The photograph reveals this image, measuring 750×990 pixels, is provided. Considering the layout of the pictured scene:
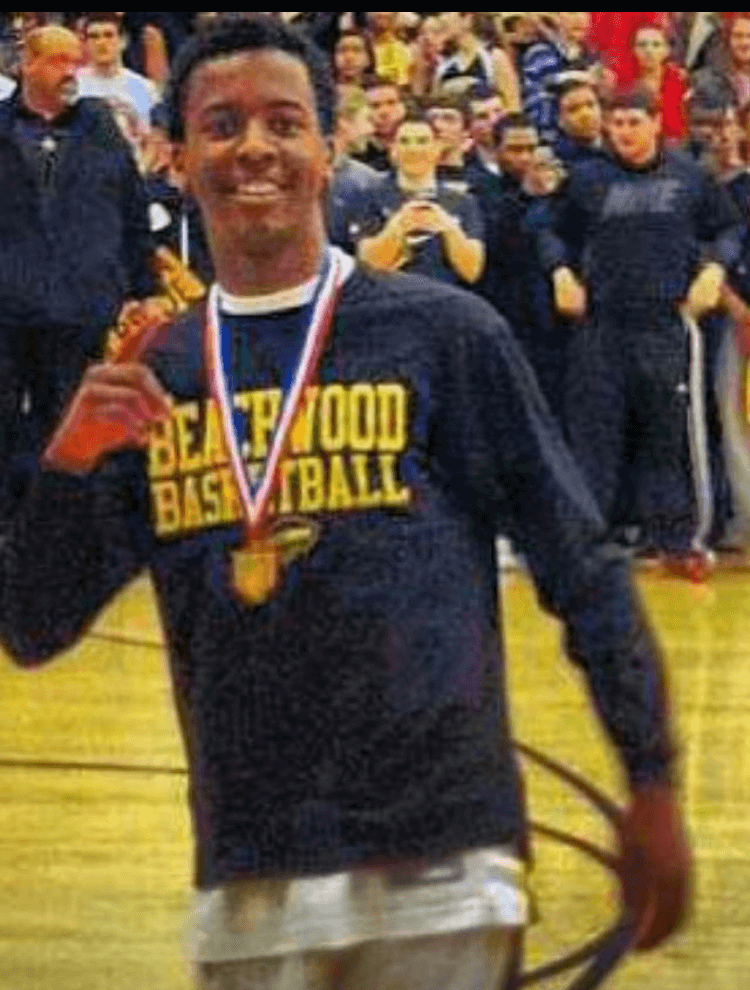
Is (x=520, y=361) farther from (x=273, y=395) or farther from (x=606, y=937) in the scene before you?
(x=606, y=937)

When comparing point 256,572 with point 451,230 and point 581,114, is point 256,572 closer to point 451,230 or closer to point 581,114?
point 451,230

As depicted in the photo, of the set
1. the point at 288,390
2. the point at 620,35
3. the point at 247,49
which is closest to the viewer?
the point at 288,390

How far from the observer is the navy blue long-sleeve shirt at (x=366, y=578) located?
2562mm

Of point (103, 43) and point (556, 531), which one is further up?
point (103, 43)

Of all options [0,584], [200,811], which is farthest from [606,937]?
[0,584]

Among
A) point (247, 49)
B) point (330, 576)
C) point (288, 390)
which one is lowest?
point (330, 576)

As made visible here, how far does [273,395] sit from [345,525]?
0.12 metres

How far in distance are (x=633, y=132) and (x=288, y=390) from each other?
1049 mm

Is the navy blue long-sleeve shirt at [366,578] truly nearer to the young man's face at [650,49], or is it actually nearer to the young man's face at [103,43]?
the young man's face at [103,43]

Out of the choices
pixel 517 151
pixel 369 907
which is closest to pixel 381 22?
pixel 517 151

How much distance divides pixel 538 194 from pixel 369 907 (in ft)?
4.22

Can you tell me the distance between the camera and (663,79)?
3561 mm

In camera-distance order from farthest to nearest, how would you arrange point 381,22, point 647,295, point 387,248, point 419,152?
point 647,295 < point 419,152 < point 381,22 < point 387,248

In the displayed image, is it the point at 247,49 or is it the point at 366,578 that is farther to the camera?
the point at 247,49
